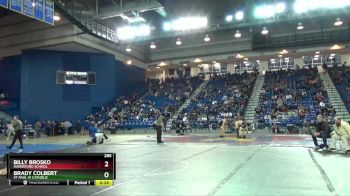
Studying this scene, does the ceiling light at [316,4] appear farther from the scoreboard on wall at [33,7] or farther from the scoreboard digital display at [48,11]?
the scoreboard on wall at [33,7]

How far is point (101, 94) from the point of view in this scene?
40844mm

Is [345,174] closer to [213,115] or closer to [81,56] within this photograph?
[213,115]

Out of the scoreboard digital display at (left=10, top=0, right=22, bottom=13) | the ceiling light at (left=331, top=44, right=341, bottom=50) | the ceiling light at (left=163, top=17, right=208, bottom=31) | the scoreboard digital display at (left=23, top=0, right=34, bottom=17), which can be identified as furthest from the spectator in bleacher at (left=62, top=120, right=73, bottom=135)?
the ceiling light at (left=331, top=44, right=341, bottom=50)

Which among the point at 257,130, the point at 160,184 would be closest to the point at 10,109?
the point at 257,130

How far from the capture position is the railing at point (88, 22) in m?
28.5

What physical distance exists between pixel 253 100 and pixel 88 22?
17471 mm

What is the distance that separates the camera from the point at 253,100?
37.5 metres

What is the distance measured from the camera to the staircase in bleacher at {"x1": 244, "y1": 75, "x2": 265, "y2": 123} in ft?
113

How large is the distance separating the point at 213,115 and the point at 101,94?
13.0 metres

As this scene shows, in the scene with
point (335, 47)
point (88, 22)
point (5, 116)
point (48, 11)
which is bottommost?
point (5, 116)

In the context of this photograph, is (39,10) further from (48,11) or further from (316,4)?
(316,4)
